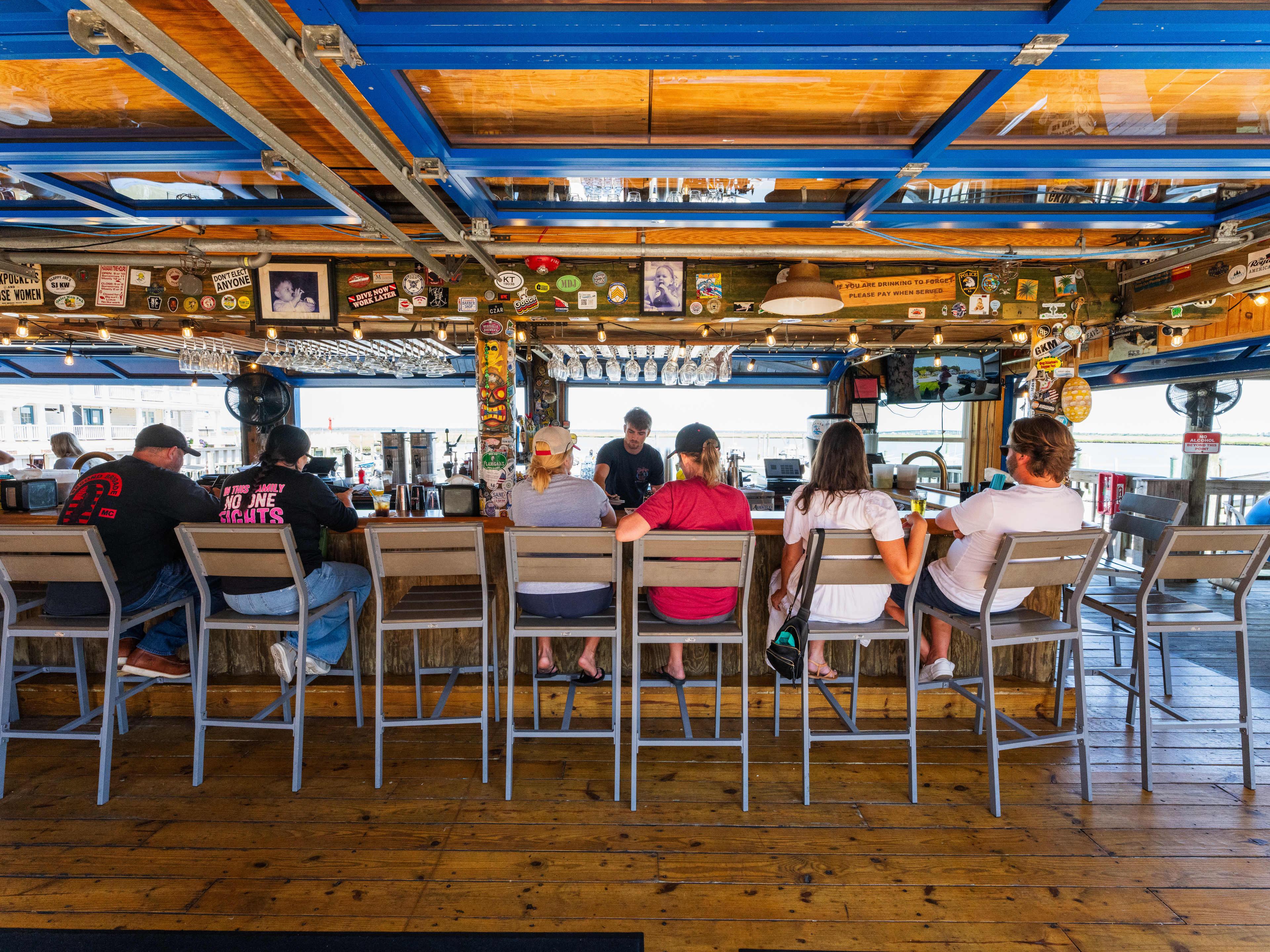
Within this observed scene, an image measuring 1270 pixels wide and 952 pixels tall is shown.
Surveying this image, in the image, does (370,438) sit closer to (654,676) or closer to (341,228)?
(341,228)

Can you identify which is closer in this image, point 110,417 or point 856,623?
point 856,623

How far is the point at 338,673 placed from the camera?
286 centimetres

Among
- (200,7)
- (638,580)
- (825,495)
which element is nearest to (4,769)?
(638,580)

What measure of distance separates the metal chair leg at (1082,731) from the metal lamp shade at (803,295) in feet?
6.48

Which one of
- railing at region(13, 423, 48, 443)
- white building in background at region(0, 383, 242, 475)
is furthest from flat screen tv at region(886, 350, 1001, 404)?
railing at region(13, 423, 48, 443)

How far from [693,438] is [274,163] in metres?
1.92

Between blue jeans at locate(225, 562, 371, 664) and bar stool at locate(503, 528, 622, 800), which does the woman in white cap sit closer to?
bar stool at locate(503, 528, 622, 800)

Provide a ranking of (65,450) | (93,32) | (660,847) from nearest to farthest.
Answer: (93,32)
(660,847)
(65,450)

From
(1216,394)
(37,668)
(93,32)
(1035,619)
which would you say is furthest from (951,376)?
(37,668)

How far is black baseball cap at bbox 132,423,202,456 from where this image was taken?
268cm

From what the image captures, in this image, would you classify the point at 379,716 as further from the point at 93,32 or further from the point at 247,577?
the point at 93,32

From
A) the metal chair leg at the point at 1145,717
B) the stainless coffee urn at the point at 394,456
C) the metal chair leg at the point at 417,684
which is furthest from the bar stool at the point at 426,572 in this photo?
the stainless coffee urn at the point at 394,456

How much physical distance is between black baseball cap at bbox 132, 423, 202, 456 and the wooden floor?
1.37 meters

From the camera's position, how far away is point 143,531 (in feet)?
8.47
